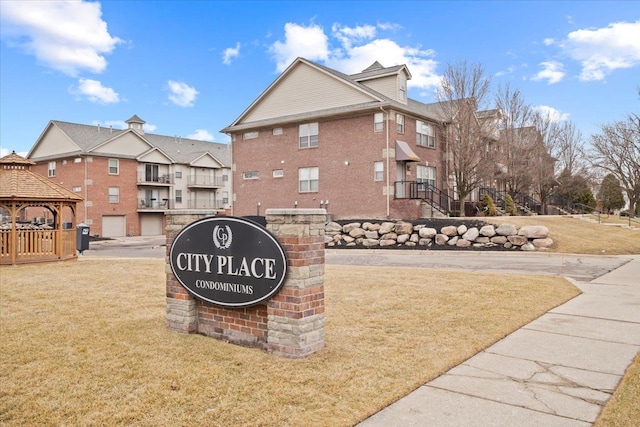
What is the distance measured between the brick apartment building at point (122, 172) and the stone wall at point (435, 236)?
26779mm

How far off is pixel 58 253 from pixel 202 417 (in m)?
15.4

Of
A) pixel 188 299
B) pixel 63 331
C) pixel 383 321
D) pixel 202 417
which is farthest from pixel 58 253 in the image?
pixel 202 417

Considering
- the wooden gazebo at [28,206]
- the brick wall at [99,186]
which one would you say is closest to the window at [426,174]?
the wooden gazebo at [28,206]

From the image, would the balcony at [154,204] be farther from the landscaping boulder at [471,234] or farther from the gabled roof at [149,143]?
the landscaping boulder at [471,234]

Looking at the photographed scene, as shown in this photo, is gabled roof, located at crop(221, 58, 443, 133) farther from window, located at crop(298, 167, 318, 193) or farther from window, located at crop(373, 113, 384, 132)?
window, located at crop(298, 167, 318, 193)

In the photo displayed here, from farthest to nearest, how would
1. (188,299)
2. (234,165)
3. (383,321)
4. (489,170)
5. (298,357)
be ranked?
(234,165) → (489,170) → (383,321) → (188,299) → (298,357)

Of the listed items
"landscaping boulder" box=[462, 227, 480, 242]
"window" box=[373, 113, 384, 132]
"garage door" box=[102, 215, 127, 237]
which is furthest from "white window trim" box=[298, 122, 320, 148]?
"garage door" box=[102, 215, 127, 237]

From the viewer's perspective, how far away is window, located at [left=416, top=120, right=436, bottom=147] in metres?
28.5

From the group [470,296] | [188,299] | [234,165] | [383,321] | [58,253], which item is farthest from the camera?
[234,165]

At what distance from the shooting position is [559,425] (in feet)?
12.1

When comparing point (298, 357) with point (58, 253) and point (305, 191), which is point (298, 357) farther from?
point (305, 191)

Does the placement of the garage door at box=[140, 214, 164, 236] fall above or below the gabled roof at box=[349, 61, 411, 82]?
below

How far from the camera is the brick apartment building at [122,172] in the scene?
138 ft

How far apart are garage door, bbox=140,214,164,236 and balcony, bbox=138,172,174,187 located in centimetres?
322
